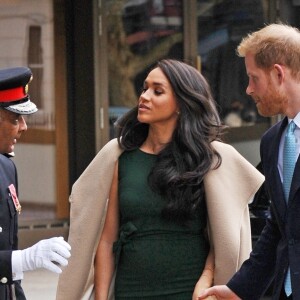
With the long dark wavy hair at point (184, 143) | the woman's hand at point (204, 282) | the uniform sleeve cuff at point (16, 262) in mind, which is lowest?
the woman's hand at point (204, 282)

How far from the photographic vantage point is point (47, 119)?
11.2 meters

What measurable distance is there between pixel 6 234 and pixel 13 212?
12 cm

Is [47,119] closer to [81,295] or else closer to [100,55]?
[100,55]

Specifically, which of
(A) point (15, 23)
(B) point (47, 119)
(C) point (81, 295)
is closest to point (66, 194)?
(B) point (47, 119)

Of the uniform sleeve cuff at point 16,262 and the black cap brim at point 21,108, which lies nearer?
the uniform sleeve cuff at point 16,262

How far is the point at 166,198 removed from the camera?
16.3ft

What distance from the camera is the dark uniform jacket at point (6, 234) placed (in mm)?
4539

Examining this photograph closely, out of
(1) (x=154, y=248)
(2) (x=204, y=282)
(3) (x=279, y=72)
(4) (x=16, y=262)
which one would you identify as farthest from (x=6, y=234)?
(3) (x=279, y=72)

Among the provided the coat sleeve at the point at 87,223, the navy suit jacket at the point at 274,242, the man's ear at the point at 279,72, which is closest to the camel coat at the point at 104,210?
the coat sleeve at the point at 87,223

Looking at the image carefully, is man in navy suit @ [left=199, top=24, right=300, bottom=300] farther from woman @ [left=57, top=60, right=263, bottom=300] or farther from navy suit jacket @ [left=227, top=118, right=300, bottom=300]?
woman @ [left=57, top=60, right=263, bottom=300]

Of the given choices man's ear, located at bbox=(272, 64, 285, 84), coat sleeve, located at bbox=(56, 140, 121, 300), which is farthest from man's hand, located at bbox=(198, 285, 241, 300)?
man's ear, located at bbox=(272, 64, 285, 84)

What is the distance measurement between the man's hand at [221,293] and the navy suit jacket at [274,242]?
2cm

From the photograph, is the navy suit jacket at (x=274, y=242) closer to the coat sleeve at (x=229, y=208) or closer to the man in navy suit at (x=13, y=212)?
the coat sleeve at (x=229, y=208)

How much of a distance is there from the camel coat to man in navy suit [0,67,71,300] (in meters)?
0.31
